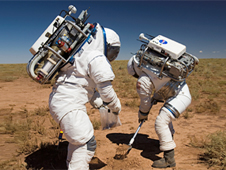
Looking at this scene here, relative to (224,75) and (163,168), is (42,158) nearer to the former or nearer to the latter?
(163,168)

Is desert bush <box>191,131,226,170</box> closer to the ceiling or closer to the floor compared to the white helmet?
closer to the floor

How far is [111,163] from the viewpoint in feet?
11.3

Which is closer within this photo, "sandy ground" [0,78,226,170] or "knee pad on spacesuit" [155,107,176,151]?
"knee pad on spacesuit" [155,107,176,151]

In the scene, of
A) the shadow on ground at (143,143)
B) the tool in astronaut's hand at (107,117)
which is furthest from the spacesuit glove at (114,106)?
the shadow on ground at (143,143)

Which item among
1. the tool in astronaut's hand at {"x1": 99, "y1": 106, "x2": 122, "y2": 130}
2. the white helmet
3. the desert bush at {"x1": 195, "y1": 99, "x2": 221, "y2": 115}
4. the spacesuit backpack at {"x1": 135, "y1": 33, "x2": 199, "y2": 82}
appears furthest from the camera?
the desert bush at {"x1": 195, "y1": 99, "x2": 221, "y2": 115}

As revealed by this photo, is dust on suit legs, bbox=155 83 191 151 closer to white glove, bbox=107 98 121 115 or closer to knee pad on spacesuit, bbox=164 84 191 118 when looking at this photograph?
knee pad on spacesuit, bbox=164 84 191 118

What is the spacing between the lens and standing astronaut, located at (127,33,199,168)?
3100 millimetres

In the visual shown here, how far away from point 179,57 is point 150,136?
241 cm

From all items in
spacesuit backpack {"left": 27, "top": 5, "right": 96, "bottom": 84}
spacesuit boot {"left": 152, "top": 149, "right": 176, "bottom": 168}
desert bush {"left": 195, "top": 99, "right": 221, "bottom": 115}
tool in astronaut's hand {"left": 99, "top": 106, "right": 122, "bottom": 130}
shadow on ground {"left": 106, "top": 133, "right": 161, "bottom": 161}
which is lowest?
shadow on ground {"left": 106, "top": 133, "right": 161, "bottom": 161}

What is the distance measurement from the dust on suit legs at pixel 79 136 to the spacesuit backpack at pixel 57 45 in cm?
65

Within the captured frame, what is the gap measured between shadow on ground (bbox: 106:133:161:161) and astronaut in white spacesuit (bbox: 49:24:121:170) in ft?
6.06

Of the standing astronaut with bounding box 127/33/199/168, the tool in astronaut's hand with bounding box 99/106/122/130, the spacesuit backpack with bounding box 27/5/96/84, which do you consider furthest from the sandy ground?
the spacesuit backpack with bounding box 27/5/96/84

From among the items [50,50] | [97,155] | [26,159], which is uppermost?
[50,50]

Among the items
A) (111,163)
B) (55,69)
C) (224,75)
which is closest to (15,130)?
(111,163)
